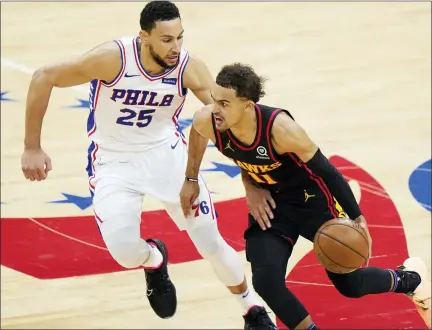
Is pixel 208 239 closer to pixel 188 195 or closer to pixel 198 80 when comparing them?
pixel 188 195

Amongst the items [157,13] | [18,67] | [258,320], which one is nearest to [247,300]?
A: [258,320]

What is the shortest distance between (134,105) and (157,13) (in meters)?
0.67

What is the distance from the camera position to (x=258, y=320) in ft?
21.9

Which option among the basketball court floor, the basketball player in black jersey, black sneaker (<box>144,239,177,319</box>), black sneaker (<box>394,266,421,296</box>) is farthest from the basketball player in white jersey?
the basketball court floor

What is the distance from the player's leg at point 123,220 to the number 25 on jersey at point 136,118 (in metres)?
0.29

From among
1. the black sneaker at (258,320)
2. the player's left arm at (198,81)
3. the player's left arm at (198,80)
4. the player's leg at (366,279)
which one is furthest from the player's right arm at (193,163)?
the black sneaker at (258,320)

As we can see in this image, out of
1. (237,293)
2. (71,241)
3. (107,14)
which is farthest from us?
(107,14)

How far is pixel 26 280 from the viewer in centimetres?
793

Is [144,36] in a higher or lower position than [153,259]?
higher

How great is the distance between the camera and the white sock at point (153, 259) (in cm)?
684

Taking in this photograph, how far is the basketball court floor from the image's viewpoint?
25.1 ft

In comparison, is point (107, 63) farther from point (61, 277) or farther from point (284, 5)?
point (284, 5)

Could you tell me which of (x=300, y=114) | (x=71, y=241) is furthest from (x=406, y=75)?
(x=71, y=241)

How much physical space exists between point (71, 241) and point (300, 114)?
294 centimetres
